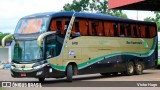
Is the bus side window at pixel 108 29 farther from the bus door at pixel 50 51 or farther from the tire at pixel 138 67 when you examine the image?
the bus door at pixel 50 51

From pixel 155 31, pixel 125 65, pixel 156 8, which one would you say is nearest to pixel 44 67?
pixel 125 65

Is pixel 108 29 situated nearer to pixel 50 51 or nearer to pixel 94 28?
pixel 94 28

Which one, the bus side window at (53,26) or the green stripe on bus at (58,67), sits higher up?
the bus side window at (53,26)

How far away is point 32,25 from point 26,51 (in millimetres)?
1347

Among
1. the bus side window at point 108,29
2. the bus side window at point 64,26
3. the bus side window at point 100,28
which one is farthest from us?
the bus side window at point 108,29

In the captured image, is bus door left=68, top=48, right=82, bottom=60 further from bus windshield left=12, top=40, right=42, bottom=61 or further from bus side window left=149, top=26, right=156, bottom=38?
bus side window left=149, top=26, right=156, bottom=38

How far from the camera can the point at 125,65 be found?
81.9ft

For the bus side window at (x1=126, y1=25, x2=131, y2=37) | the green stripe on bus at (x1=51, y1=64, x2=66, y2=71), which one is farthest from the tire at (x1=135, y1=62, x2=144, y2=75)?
the green stripe on bus at (x1=51, y1=64, x2=66, y2=71)

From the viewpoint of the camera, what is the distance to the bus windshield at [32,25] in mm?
19562

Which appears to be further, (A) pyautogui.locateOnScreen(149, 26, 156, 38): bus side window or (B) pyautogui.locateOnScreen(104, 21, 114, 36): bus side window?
(A) pyautogui.locateOnScreen(149, 26, 156, 38): bus side window

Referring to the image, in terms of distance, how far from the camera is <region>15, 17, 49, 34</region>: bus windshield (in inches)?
770

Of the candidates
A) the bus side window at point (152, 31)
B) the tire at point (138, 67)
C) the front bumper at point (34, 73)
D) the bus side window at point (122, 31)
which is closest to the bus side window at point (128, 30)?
the bus side window at point (122, 31)

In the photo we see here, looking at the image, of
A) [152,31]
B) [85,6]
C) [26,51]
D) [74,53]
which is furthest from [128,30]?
[85,6]

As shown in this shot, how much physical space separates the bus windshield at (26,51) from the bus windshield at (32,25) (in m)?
0.58
